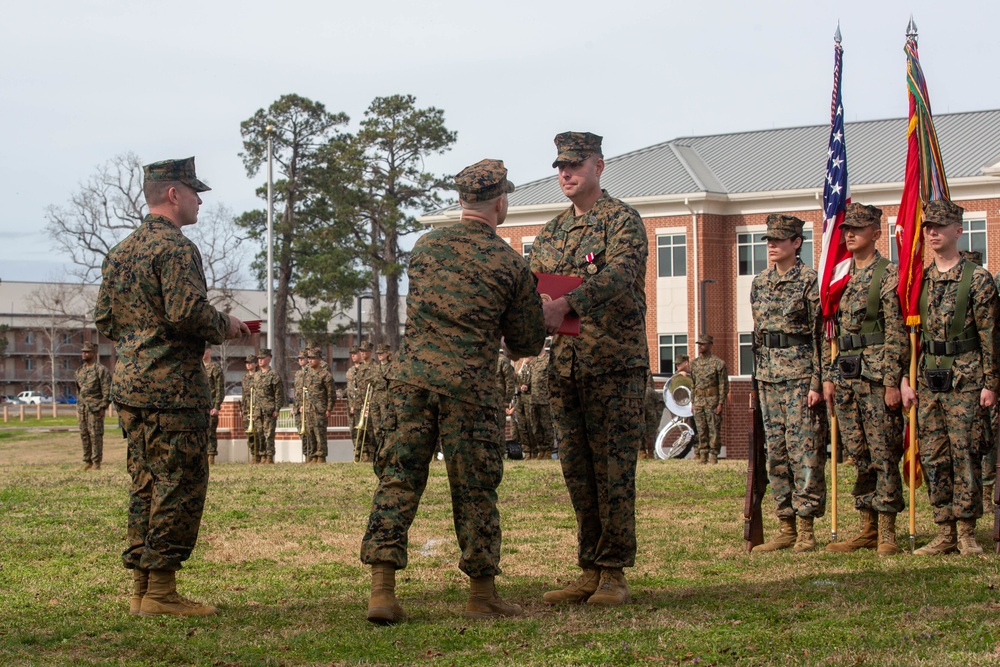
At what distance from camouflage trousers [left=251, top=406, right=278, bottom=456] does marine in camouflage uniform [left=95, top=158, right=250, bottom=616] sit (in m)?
19.1

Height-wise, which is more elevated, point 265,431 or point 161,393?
point 161,393

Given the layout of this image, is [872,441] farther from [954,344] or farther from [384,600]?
[384,600]

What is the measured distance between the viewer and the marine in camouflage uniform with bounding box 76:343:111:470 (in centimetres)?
2106

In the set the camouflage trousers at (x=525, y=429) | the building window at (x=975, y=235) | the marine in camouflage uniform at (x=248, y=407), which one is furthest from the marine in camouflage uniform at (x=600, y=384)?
the building window at (x=975, y=235)

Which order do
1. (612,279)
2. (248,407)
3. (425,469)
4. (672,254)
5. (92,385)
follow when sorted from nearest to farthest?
(425,469) → (612,279) → (92,385) → (248,407) → (672,254)

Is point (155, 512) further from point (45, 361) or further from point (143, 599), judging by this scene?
point (45, 361)

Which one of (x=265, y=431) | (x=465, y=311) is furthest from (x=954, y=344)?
(x=265, y=431)

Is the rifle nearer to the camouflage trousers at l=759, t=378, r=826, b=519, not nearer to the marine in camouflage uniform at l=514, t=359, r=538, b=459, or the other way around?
the camouflage trousers at l=759, t=378, r=826, b=519

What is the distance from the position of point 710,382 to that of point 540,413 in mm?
3568

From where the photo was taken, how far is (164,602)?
266 inches

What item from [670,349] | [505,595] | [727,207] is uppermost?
[727,207]

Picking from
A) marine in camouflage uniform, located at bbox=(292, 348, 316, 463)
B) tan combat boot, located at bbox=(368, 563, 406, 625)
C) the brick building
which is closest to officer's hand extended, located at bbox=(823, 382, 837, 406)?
tan combat boot, located at bbox=(368, 563, 406, 625)

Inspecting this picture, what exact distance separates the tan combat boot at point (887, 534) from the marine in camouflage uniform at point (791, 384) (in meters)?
0.43

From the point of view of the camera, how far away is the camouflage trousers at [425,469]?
628 cm
